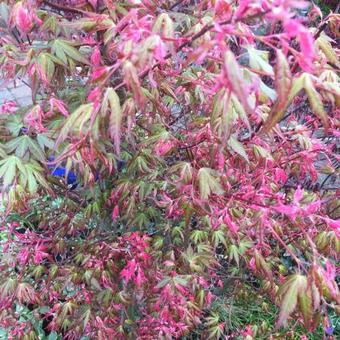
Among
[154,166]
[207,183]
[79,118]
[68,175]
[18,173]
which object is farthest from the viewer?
[68,175]

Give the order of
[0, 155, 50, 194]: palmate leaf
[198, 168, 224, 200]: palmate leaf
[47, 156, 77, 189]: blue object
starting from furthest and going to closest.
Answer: [47, 156, 77, 189]: blue object
[198, 168, 224, 200]: palmate leaf
[0, 155, 50, 194]: palmate leaf

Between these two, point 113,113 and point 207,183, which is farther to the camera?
point 207,183

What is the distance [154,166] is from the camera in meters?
1.58

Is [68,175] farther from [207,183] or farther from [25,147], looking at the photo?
[207,183]

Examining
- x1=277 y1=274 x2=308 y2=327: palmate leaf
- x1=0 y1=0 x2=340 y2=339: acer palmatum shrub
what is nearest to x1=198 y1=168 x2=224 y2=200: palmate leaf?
x1=0 y1=0 x2=340 y2=339: acer palmatum shrub

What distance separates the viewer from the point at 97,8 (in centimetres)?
127

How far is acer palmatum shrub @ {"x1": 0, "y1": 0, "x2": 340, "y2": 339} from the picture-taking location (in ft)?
3.13

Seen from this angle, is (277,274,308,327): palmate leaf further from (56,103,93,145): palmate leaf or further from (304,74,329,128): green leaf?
(56,103,93,145): palmate leaf

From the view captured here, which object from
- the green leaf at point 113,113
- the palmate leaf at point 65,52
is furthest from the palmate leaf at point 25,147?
the green leaf at point 113,113

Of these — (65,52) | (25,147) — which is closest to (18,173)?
(25,147)

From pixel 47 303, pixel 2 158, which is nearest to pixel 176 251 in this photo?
pixel 47 303

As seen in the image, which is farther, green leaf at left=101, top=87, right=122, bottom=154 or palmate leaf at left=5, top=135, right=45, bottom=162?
palmate leaf at left=5, top=135, right=45, bottom=162

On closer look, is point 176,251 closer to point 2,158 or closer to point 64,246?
point 64,246

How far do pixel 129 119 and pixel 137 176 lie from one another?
52 cm
